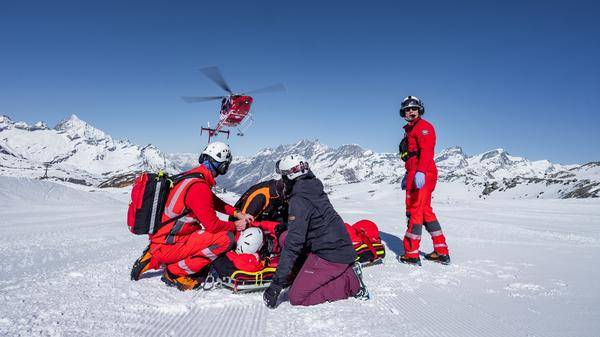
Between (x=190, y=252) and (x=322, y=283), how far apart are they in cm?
161

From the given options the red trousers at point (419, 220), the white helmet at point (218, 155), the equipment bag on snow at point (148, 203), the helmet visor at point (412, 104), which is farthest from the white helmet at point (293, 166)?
the helmet visor at point (412, 104)

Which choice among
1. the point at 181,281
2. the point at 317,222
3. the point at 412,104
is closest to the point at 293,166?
the point at 317,222

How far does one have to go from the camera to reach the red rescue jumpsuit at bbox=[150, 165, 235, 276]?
3928 mm

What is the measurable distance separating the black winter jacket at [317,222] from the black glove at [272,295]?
50 centimetres

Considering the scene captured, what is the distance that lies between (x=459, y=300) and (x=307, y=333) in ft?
6.02

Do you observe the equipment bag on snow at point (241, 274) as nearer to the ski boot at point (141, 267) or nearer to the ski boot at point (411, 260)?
the ski boot at point (141, 267)

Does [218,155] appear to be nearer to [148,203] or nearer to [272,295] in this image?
[148,203]

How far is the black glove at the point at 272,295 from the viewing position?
337 centimetres

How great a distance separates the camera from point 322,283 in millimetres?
3594

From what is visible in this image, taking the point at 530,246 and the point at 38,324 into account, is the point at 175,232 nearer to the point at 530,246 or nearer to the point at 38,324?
the point at 38,324

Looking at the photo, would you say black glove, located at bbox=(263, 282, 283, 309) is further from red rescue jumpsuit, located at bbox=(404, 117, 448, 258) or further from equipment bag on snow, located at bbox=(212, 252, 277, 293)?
red rescue jumpsuit, located at bbox=(404, 117, 448, 258)

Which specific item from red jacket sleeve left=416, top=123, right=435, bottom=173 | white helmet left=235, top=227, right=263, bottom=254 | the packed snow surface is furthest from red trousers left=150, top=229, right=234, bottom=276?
red jacket sleeve left=416, top=123, right=435, bottom=173

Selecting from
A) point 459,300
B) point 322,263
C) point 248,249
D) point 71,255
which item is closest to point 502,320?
point 459,300

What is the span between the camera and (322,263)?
12.4 ft
